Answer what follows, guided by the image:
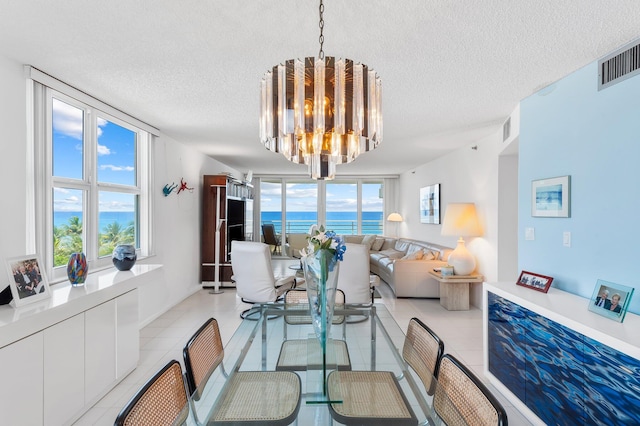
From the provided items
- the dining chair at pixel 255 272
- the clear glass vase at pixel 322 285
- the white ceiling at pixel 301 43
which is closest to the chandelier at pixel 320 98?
A: the white ceiling at pixel 301 43

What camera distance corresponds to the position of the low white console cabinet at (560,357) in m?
1.54

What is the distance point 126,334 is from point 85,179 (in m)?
1.45

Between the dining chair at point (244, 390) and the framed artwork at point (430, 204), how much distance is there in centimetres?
528

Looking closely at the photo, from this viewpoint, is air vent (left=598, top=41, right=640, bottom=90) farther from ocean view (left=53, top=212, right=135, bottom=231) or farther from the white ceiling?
ocean view (left=53, top=212, right=135, bottom=231)

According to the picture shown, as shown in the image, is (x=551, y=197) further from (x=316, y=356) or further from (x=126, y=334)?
(x=126, y=334)

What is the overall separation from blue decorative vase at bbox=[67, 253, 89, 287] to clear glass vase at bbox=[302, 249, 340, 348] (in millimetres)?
1699

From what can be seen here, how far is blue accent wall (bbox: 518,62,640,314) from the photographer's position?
1.94m

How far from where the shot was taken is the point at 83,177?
3027 millimetres

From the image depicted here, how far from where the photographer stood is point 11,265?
1911 millimetres

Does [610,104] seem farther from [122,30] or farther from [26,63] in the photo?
[26,63]

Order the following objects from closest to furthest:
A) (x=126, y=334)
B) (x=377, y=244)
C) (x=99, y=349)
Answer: (x=99, y=349) → (x=126, y=334) → (x=377, y=244)

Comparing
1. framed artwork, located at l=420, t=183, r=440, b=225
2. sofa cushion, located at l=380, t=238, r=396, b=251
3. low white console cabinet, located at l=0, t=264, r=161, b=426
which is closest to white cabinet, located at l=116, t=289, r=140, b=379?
low white console cabinet, located at l=0, t=264, r=161, b=426

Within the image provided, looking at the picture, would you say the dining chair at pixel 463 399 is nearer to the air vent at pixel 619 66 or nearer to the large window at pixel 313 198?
the air vent at pixel 619 66

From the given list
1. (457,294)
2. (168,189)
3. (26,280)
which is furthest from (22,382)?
(457,294)
